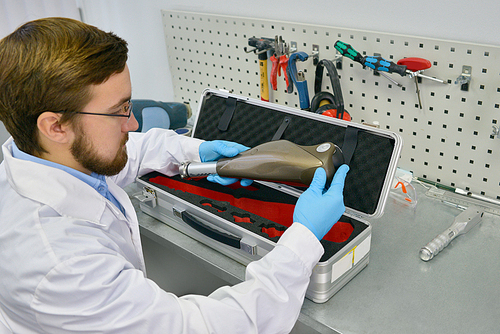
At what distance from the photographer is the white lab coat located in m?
0.74

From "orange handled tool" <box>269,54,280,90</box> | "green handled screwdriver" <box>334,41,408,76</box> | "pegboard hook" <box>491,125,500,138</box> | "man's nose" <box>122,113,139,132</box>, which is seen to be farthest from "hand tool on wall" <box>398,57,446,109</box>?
"man's nose" <box>122,113,139,132</box>

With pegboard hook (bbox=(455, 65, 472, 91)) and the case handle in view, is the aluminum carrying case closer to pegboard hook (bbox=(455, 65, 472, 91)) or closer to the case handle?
the case handle

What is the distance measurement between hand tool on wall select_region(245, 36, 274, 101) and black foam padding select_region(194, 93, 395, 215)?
210 millimetres

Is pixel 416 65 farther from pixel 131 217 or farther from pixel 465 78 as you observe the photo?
pixel 131 217

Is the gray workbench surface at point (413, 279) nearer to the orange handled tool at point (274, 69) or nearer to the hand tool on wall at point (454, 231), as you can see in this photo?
the hand tool on wall at point (454, 231)

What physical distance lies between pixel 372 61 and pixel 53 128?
2.88ft

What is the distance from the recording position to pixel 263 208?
124cm

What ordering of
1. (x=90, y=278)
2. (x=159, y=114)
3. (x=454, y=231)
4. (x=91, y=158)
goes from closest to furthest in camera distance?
(x=90, y=278) < (x=91, y=158) < (x=454, y=231) < (x=159, y=114)

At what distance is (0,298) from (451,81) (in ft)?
3.91

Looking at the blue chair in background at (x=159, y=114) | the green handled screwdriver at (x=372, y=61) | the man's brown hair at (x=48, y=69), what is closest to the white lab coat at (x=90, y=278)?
the man's brown hair at (x=48, y=69)

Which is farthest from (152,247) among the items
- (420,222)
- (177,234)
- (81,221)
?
(420,222)

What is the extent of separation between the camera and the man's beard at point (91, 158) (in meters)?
0.88

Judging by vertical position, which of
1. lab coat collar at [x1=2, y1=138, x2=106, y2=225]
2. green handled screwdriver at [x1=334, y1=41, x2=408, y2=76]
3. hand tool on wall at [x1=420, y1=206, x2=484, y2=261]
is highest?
green handled screwdriver at [x1=334, y1=41, x2=408, y2=76]

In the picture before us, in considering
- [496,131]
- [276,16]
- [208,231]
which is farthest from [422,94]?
[208,231]
